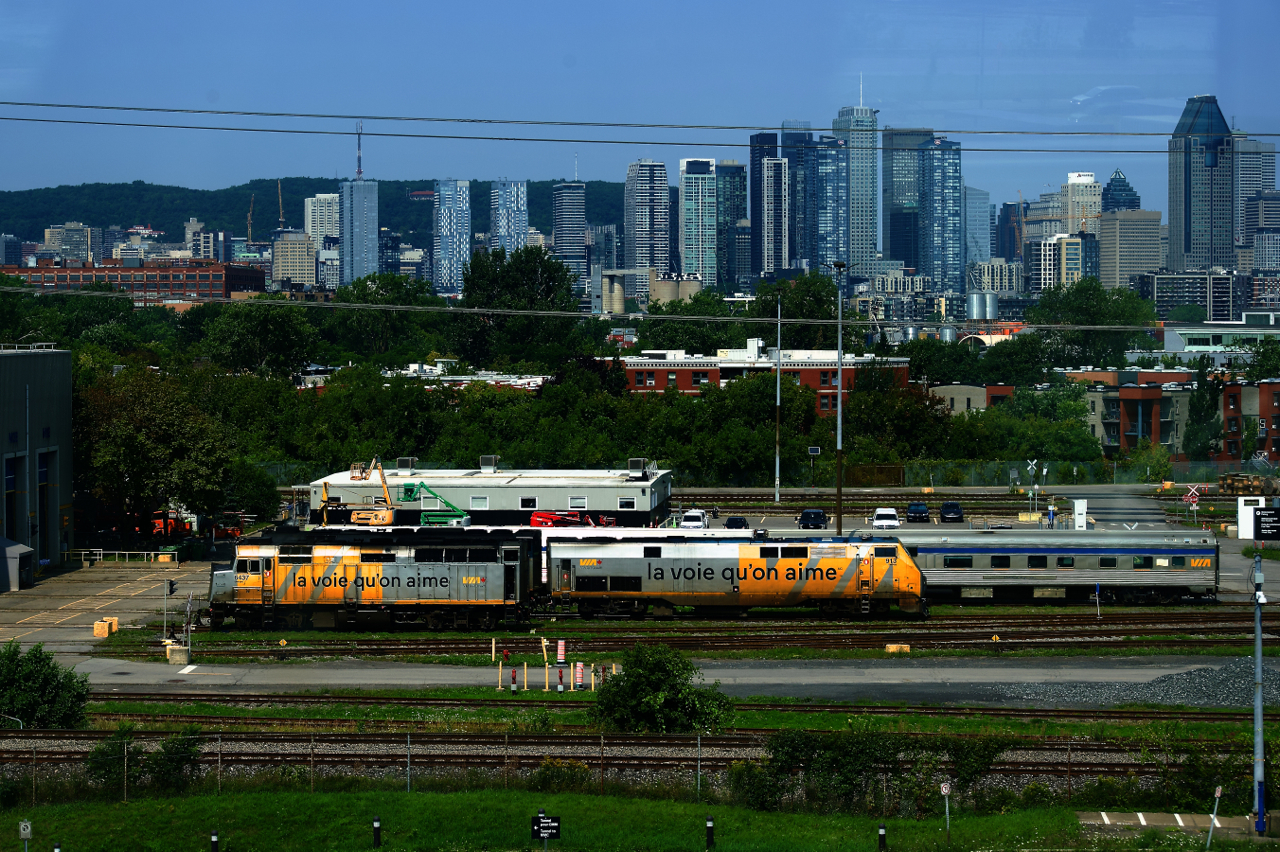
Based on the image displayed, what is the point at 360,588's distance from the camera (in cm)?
4122

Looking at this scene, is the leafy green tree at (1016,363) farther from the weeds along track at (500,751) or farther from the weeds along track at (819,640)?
the weeds along track at (500,751)

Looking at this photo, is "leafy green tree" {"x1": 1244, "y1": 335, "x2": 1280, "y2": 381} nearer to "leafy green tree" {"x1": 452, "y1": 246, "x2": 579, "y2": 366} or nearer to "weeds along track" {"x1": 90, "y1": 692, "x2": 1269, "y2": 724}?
"leafy green tree" {"x1": 452, "y1": 246, "x2": 579, "y2": 366}

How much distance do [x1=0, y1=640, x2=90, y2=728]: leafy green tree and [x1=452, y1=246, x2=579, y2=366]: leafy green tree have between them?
114 m

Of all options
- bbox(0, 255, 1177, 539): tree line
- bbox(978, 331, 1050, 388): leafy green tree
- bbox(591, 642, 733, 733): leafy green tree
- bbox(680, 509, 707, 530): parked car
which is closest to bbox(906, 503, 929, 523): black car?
bbox(680, 509, 707, 530): parked car

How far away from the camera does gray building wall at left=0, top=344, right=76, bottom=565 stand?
52.3 metres

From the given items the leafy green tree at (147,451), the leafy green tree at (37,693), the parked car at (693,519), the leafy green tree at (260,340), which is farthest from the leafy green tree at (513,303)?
the leafy green tree at (37,693)

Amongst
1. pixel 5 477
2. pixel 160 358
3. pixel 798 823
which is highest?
pixel 160 358

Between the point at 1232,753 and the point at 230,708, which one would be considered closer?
the point at 1232,753

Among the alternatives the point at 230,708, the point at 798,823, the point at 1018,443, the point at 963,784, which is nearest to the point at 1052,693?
the point at 963,784

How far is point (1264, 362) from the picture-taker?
122000 millimetres

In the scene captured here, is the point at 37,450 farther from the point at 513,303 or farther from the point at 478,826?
the point at 513,303

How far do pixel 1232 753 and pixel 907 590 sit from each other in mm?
18021

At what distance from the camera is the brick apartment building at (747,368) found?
367 feet

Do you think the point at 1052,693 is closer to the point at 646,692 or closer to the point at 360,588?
the point at 646,692
